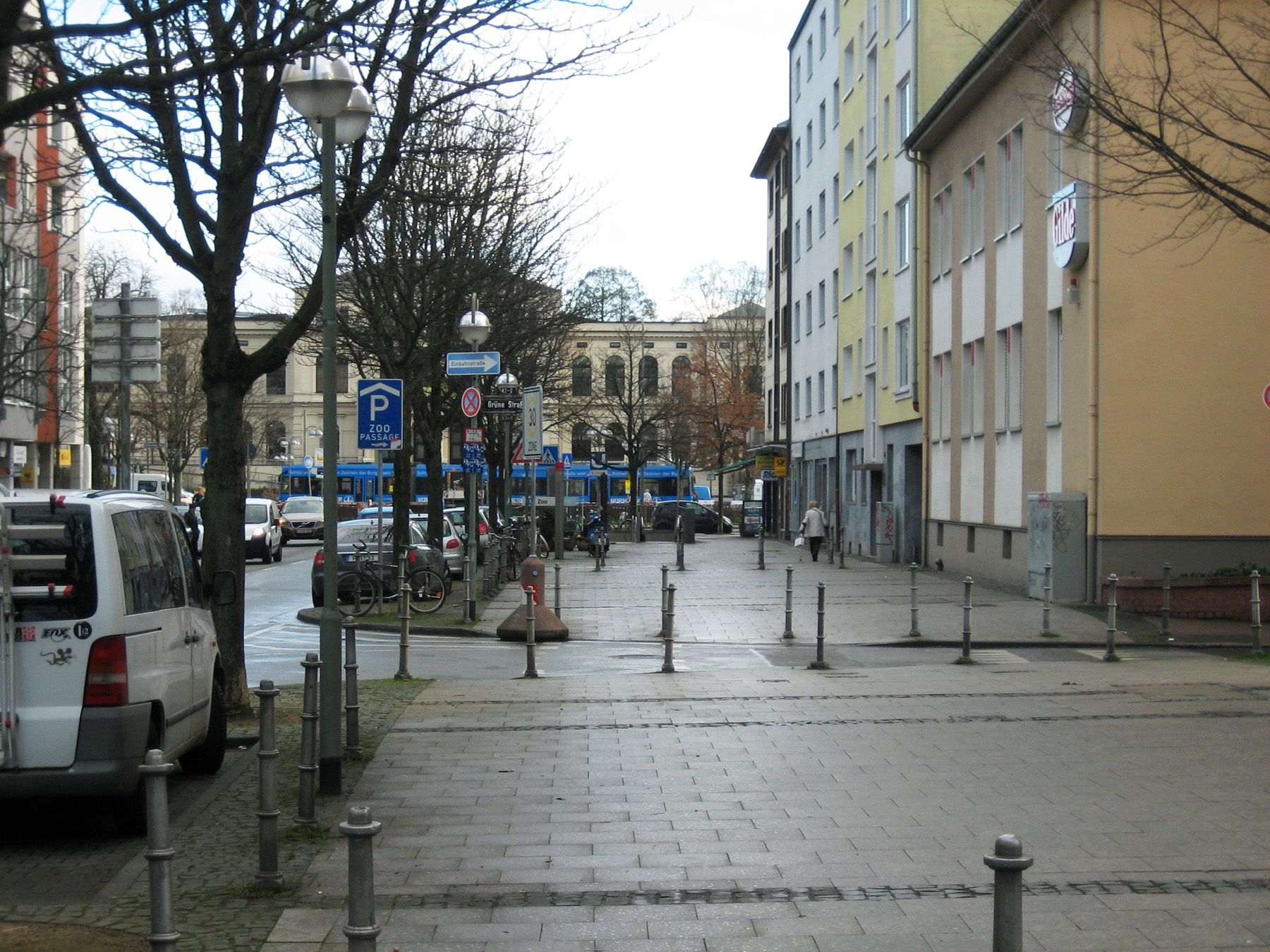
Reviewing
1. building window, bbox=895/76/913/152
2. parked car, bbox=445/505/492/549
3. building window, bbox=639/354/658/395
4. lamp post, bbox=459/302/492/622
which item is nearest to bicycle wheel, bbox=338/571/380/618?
lamp post, bbox=459/302/492/622

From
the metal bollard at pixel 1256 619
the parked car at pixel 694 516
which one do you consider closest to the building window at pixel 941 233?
the metal bollard at pixel 1256 619

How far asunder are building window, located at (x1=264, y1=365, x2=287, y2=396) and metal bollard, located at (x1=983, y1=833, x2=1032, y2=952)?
82.8 m

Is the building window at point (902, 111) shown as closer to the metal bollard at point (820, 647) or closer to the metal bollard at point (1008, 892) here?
the metal bollard at point (820, 647)

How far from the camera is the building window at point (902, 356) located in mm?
36094

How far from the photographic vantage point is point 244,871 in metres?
6.36

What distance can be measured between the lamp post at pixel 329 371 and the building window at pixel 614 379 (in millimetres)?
51524

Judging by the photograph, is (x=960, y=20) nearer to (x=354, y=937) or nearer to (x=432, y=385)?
(x=432, y=385)

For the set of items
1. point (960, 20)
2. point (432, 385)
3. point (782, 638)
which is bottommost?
point (782, 638)

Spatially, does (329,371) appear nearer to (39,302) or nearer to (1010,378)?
(1010,378)

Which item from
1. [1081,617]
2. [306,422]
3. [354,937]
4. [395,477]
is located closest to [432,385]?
[395,477]

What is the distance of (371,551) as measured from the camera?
23.3 metres

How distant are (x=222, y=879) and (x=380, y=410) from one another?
10.6 meters

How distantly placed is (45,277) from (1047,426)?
20.9 m

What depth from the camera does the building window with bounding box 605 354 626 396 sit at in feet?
200
